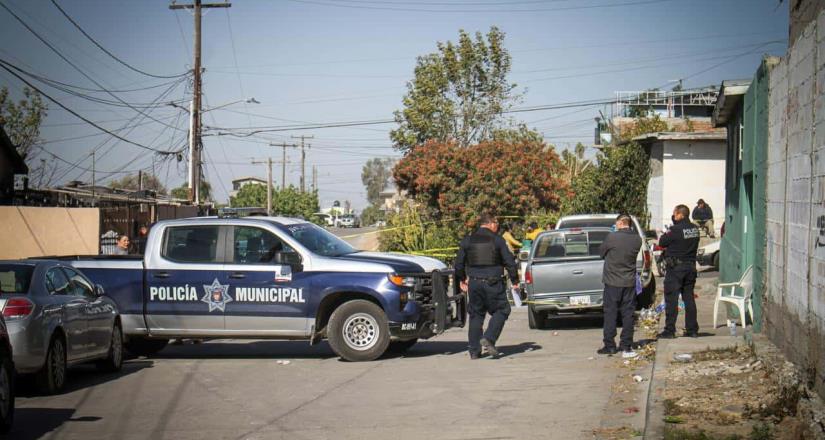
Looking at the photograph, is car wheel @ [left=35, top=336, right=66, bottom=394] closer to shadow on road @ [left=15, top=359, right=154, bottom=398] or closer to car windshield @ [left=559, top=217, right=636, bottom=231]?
shadow on road @ [left=15, top=359, right=154, bottom=398]

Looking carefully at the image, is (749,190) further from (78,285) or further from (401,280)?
(78,285)

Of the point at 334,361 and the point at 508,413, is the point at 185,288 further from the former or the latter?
the point at 508,413

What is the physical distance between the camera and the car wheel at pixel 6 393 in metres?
8.50

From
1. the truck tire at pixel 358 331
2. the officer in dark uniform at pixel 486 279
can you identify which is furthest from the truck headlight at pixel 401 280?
the officer in dark uniform at pixel 486 279

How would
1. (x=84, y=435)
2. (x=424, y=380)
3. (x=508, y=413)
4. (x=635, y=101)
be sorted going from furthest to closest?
(x=635, y=101), (x=424, y=380), (x=508, y=413), (x=84, y=435)

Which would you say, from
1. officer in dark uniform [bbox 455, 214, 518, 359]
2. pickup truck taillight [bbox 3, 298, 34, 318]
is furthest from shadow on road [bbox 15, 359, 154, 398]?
officer in dark uniform [bbox 455, 214, 518, 359]

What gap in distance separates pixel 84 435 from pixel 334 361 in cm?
537

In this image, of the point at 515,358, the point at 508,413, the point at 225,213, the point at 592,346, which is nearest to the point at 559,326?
the point at 592,346

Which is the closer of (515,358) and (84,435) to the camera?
(84,435)

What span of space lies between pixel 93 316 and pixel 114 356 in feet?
3.14

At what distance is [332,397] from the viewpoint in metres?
10.6

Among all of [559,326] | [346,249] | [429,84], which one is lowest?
[559,326]

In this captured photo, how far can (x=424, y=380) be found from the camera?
1161 centimetres

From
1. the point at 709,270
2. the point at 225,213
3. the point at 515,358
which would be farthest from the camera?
the point at 709,270
